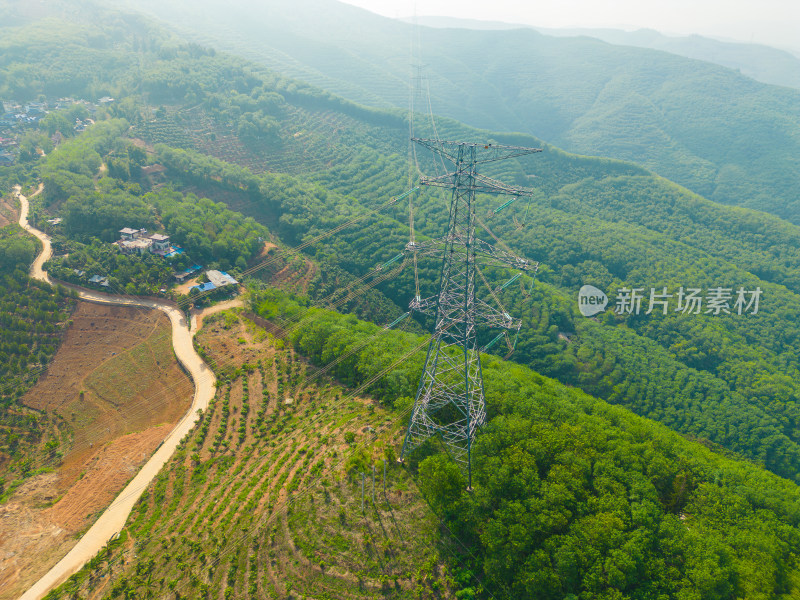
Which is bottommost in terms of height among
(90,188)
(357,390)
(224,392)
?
(224,392)

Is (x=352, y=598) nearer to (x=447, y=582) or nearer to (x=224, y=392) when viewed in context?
(x=447, y=582)

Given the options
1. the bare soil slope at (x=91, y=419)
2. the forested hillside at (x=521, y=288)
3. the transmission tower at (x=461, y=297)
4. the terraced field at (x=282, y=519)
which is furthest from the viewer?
the bare soil slope at (x=91, y=419)

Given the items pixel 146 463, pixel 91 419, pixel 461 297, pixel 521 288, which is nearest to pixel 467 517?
pixel 461 297

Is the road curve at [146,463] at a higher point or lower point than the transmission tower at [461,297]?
lower

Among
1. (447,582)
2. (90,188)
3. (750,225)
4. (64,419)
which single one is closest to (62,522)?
(64,419)

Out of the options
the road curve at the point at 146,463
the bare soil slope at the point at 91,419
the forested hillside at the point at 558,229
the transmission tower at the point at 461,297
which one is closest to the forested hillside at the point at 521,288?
the forested hillside at the point at 558,229

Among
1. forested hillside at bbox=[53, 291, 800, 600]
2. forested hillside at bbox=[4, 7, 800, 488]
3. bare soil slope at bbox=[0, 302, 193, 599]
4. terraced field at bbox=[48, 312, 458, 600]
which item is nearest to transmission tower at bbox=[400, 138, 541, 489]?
forested hillside at bbox=[53, 291, 800, 600]

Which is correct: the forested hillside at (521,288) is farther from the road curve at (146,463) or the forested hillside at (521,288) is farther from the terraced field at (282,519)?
the road curve at (146,463)
